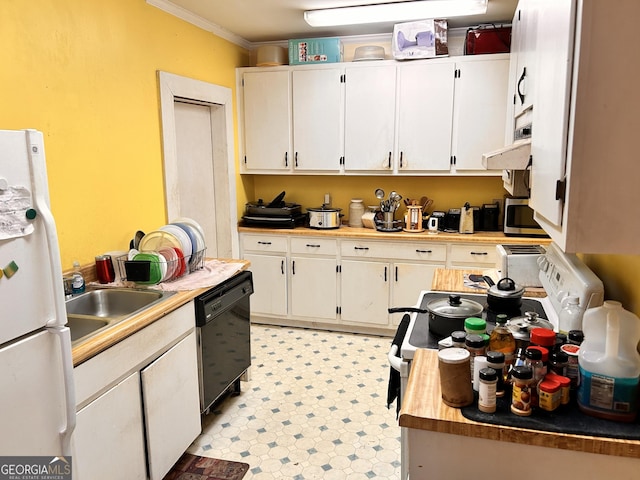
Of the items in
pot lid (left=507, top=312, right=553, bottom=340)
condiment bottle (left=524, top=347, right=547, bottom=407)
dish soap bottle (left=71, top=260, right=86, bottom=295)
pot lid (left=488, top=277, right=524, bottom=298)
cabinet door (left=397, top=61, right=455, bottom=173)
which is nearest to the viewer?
condiment bottle (left=524, top=347, right=547, bottom=407)

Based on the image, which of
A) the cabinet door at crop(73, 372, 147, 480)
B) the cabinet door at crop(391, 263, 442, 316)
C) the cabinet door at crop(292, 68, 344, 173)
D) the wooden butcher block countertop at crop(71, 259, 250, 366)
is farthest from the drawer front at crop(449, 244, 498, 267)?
the cabinet door at crop(73, 372, 147, 480)

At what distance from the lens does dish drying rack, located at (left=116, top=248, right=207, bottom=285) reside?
2330 mm

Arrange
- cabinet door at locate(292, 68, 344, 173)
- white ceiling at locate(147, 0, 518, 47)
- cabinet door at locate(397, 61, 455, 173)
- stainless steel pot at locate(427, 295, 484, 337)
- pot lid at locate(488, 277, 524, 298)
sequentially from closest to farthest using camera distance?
stainless steel pot at locate(427, 295, 484, 337) → pot lid at locate(488, 277, 524, 298) → white ceiling at locate(147, 0, 518, 47) → cabinet door at locate(397, 61, 455, 173) → cabinet door at locate(292, 68, 344, 173)

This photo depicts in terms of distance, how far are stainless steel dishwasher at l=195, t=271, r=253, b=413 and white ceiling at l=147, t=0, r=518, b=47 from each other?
1.84 meters

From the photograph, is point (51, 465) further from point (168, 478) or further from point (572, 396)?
point (572, 396)

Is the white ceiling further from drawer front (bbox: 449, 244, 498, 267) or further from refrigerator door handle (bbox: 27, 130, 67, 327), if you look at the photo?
refrigerator door handle (bbox: 27, 130, 67, 327)

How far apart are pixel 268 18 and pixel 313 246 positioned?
1.81m

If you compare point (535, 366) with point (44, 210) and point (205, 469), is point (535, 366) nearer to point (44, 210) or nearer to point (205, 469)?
point (44, 210)

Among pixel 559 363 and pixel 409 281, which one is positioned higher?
pixel 559 363

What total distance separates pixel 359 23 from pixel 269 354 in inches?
103

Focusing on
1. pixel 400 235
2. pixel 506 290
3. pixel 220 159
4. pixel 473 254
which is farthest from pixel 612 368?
pixel 220 159

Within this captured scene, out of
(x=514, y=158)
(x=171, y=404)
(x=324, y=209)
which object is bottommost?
(x=171, y=404)

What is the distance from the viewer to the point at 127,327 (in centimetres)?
183

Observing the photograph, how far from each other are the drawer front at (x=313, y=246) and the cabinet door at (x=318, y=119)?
62 cm
